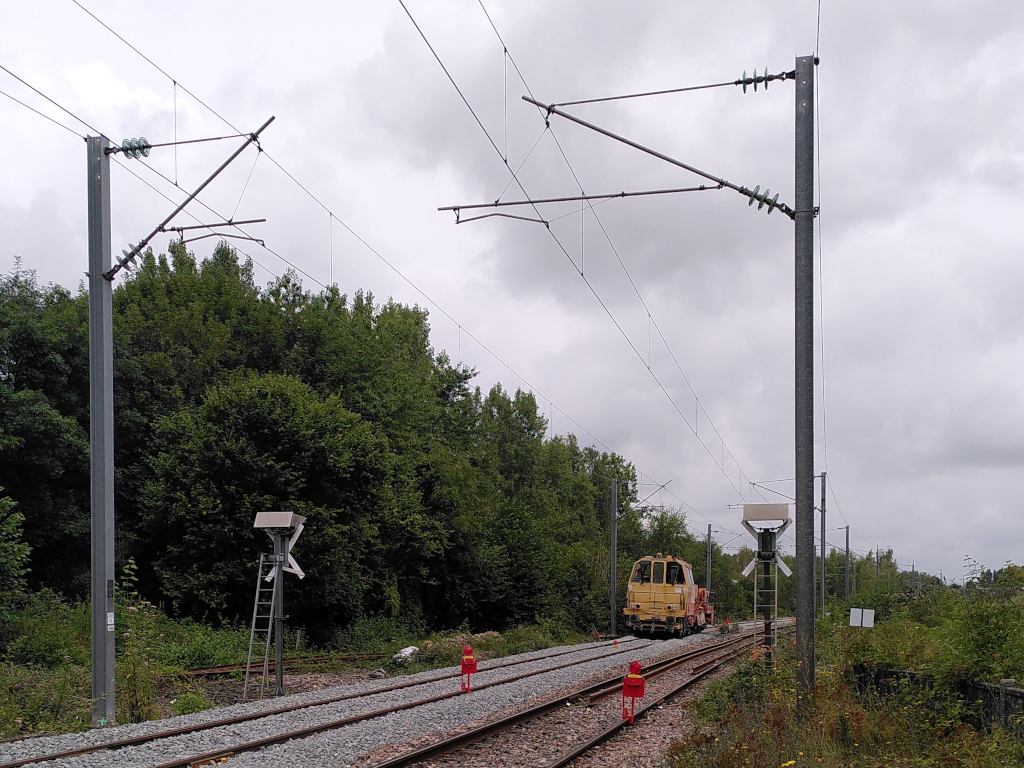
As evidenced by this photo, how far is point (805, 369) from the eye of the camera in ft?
34.9

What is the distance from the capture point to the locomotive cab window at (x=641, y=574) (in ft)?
128

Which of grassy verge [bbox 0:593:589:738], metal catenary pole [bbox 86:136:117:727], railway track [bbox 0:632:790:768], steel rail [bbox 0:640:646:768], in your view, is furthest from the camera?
metal catenary pole [bbox 86:136:117:727]

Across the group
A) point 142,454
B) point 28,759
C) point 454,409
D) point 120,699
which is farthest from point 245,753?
point 454,409

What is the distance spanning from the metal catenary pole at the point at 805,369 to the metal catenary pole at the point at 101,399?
9.85 meters

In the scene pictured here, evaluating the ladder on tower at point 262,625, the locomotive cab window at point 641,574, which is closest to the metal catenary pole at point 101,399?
the ladder on tower at point 262,625

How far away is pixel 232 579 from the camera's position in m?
26.5

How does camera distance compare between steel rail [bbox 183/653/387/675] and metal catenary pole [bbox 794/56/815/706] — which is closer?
metal catenary pole [bbox 794/56/815/706]

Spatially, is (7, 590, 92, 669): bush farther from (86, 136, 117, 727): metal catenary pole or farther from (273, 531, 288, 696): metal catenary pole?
(86, 136, 117, 727): metal catenary pole

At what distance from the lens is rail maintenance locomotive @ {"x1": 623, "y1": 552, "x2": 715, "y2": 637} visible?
38344mm

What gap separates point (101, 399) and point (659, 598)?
29566 mm

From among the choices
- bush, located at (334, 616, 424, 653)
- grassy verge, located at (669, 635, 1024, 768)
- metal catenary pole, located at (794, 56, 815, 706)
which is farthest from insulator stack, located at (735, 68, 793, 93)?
bush, located at (334, 616, 424, 653)

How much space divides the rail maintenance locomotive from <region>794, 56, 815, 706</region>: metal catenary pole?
94.4 feet

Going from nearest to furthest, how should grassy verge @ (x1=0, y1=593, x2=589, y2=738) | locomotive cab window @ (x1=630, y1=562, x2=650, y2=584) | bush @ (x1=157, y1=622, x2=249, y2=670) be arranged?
grassy verge @ (x1=0, y1=593, x2=589, y2=738), bush @ (x1=157, y1=622, x2=249, y2=670), locomotive cab window @ (x1=630, y1=562, x2=650, y2=584)

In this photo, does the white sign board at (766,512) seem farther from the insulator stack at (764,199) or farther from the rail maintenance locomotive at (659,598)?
the rail maintenance locomotive at (659,598)
